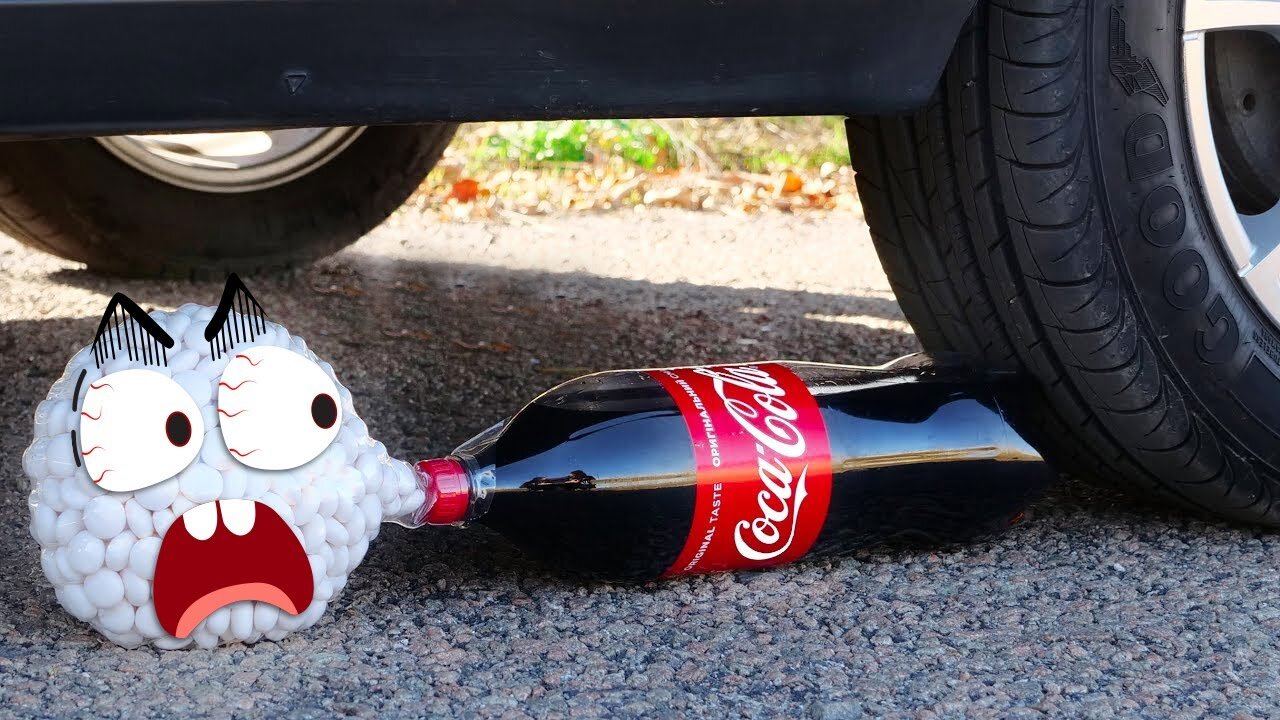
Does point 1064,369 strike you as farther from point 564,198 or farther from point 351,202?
point 564,198

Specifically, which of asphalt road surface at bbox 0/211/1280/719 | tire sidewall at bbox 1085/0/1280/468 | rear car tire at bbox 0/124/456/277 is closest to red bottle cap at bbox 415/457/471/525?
asphalt road surface at bbox 0/211/1280/719

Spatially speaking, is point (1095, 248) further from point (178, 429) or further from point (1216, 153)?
point (178, 429)

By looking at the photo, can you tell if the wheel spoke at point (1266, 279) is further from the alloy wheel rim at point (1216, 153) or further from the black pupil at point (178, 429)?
the black pupil at point (178, 429)

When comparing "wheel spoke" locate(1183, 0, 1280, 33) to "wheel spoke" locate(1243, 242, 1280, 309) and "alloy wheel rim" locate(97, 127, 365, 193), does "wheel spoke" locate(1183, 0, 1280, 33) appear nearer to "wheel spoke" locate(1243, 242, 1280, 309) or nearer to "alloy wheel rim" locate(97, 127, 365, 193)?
"wheel spoke" locate(1243, 242, 1280, 309)

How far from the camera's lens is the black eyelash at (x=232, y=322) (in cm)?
131

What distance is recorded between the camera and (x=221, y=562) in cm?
126

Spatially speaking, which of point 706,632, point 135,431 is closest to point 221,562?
point 135,431

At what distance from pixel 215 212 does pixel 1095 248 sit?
1.82 meters

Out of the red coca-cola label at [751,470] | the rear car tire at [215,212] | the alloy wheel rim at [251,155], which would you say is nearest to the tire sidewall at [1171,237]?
the red coca-cola label at [751,470]

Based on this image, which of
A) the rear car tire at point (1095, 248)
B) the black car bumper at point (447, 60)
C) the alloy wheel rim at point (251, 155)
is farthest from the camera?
the alloy wheel rim at point (251, 155)

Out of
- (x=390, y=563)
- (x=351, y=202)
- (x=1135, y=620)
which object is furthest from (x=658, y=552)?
(x=351, y=202)

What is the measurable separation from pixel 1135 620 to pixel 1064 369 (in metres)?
0.33

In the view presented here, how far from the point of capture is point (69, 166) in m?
2.43

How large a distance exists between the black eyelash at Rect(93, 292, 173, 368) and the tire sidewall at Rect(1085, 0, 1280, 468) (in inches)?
43.1
